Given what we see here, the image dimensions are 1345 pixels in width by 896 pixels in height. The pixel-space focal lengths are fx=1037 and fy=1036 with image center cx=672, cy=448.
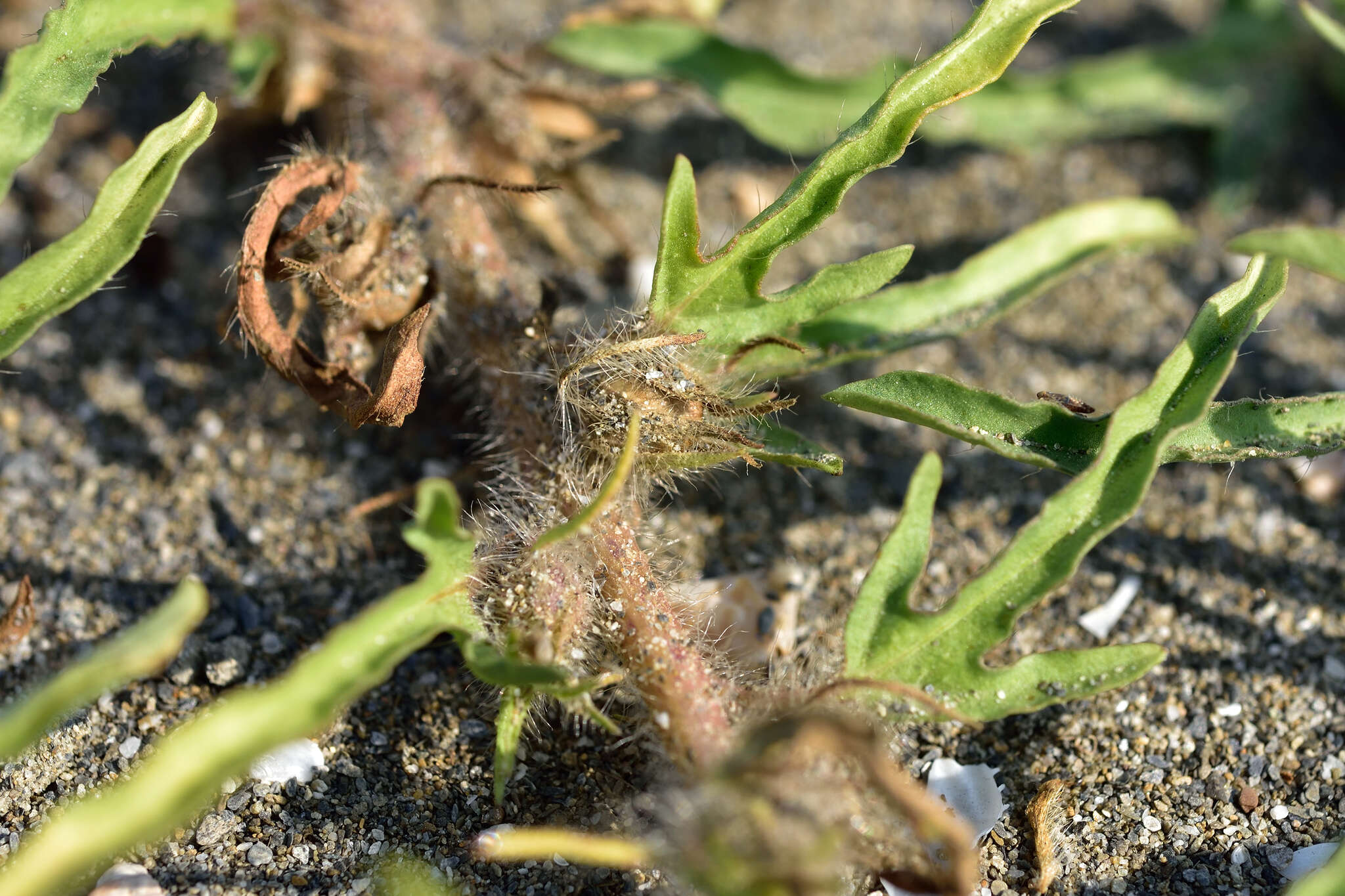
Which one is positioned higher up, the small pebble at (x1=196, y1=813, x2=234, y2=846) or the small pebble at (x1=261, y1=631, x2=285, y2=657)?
the small pebble at (x1=261, y1=631, x2=285, y2=657)

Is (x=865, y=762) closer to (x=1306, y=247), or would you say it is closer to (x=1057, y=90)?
(x=1306, y=247)

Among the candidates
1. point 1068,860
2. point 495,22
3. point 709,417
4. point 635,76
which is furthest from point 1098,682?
point 495,22

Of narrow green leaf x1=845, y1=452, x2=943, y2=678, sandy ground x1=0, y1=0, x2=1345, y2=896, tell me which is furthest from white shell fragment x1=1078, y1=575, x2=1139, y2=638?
narrow green leaf x1=845, y1=452, x2=943, y2=678

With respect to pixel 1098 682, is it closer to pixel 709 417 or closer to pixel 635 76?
pixel 709 417

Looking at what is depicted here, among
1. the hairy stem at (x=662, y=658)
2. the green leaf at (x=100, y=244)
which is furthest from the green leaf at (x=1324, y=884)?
the green leaf at (x=100, y=244)

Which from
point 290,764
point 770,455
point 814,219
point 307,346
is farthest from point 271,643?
point 814,219

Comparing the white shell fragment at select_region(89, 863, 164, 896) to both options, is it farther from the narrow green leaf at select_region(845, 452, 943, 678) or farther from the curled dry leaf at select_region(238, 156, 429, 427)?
the narrow green leaf at select_region(845, 452, 943, 678)
